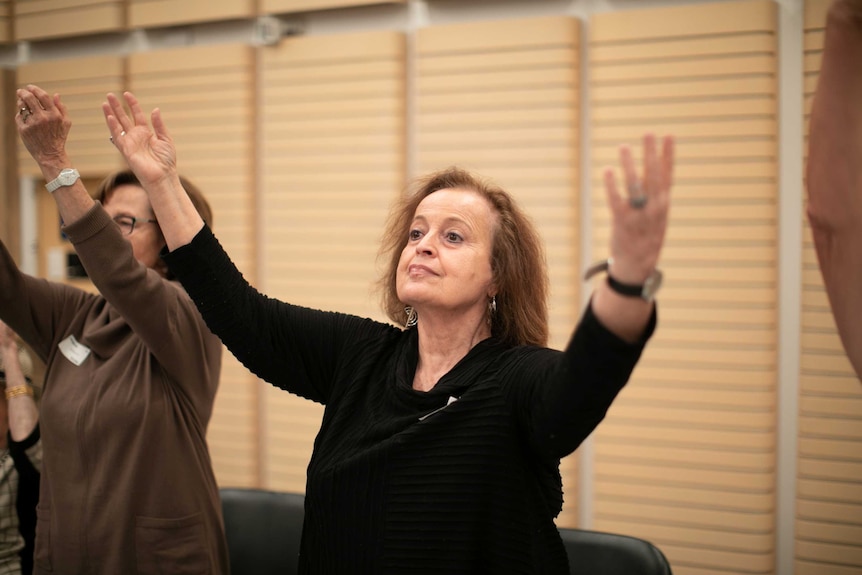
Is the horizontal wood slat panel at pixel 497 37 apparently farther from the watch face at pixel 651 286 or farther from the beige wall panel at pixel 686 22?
the watch face at pixel 651 286

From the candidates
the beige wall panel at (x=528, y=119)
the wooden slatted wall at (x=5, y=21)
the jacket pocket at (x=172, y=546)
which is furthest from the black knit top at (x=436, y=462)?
the wooden slatted wall at (x=5, y=21)

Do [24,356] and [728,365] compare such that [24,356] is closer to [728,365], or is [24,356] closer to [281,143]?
[281,143]

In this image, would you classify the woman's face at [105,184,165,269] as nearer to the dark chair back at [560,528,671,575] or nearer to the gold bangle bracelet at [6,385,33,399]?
the gold bangle bracelet at [6,385,33,399]

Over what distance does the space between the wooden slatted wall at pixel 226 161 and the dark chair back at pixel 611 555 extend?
7.15 feet

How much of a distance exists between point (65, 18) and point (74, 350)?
2.91m

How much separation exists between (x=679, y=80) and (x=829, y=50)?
2239 mm

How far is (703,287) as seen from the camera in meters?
3.12

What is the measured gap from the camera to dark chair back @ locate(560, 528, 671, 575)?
216 cm

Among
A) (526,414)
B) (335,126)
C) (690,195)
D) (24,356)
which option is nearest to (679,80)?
(690,195)

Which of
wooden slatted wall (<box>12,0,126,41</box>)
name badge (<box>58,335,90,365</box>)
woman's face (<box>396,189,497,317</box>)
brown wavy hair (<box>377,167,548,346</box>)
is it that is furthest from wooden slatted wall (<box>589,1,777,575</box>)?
wooden slatted wall (<box>12,0,126,41</box>)

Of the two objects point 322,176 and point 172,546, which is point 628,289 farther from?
point 322,176

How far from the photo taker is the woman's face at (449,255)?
1599 mm

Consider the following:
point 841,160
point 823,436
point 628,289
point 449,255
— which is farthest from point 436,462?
point 823,436

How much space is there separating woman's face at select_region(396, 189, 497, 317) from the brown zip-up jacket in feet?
2.57
